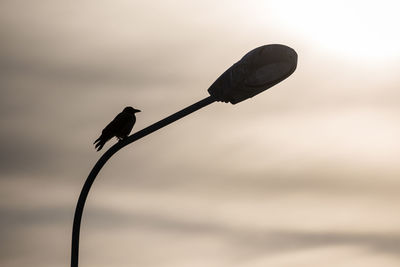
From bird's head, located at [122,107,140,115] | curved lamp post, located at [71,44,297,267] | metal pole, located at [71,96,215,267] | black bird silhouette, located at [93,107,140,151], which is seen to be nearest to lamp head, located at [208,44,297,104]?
curved lamp post, located at [71,44,297,267]

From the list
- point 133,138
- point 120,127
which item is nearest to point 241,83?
point 133,138

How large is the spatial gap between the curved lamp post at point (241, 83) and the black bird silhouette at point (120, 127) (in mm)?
5149

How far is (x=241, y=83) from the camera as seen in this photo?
10758 mm

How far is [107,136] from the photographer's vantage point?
55.3 feet

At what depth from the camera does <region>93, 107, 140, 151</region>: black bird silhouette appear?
16.4 metres

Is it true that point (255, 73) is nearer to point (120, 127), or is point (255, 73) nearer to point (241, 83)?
point (241, 83)

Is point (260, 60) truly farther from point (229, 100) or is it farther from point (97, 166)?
point (97, 166)

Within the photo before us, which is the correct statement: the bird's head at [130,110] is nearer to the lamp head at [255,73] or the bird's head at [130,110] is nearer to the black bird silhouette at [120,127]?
the black bird silhouette at [120,127]

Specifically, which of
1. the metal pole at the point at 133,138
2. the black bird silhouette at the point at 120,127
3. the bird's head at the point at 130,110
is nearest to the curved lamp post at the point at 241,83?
the metal pole at the point at 133,138

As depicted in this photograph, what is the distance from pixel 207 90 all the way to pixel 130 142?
1.28m

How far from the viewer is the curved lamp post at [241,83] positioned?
10500mm

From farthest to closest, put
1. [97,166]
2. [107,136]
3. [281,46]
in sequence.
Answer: [107,136] → [97,166] → [281,46]

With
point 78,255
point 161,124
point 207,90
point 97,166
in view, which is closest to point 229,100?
point 207,90

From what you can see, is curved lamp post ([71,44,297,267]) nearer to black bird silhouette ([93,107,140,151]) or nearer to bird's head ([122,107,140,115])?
black bird silhouette ([93,107,140,151])
